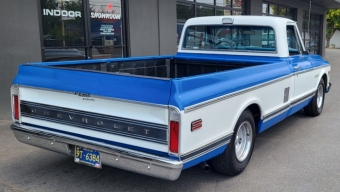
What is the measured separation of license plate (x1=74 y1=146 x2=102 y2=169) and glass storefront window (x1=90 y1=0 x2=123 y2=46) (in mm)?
5030

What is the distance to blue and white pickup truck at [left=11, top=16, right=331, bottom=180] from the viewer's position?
310 cm

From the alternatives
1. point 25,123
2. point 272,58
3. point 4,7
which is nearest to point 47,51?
point 4,7

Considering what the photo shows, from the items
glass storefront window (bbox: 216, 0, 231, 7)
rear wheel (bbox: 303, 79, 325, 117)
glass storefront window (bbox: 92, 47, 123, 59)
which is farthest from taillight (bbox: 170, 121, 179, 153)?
glass storefront window (bbox: 216, 0, 231, 7)

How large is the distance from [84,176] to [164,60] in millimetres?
2512

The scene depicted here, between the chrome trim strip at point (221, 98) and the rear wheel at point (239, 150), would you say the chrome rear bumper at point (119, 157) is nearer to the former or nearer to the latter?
the chrome trim strip at point (221, 98)

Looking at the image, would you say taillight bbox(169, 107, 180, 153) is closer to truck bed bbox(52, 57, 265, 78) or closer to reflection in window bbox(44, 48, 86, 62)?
truck bed bbox(52, 57, 265, 78)

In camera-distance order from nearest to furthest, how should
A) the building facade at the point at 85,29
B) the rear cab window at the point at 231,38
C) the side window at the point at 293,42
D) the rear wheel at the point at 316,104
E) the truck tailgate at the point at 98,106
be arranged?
1. the truck tailgate at the point at 98,106
2. the rear cab window at the point at 231,38
3. the side window at the point at 293,42
4. the building facade at the point at 85,29
5. the rear wheel at the point at 316,104

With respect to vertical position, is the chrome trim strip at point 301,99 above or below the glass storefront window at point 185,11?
below

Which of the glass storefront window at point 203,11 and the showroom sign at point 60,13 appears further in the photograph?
the glass storefront window at point 203,11

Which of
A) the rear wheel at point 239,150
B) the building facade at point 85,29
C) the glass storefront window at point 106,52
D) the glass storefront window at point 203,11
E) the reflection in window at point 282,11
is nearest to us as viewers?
the rear wheel at point 239,150

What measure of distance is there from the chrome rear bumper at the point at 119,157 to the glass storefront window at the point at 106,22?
15.5 feet

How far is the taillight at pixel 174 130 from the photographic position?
3.01 metres

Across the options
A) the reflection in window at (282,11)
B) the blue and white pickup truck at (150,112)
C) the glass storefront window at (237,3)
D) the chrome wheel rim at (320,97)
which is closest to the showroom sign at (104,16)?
the blue and white pickup truck at (150,112)

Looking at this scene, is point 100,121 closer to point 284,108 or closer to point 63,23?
point 284,108
